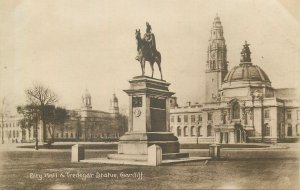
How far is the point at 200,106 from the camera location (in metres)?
60.7

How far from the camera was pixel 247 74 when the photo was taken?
54.2m

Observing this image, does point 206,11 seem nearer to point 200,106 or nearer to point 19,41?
point 19,41

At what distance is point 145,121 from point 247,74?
3997 centimetres

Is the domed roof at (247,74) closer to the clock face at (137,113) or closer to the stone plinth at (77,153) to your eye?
the clock face at (137,113)

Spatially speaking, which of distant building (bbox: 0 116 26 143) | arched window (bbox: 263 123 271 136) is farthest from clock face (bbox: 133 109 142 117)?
arched window (bbox: 263 123 271 136)

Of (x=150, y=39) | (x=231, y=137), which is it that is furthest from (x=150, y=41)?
(x=231, y=137)

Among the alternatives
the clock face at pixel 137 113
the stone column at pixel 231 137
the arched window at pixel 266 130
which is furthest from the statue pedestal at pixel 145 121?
the arched window at pixel 266 130

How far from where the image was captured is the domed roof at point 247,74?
177 ft

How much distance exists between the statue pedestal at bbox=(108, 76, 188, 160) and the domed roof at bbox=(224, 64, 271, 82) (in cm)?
3852

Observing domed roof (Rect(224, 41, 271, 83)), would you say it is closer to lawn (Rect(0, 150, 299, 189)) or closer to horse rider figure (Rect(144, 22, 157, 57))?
horse rider figure (Rect(144, 22, 157, 57))

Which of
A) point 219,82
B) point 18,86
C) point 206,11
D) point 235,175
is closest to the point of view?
point 235,175

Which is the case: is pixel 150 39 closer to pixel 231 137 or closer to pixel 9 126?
pixel 9 126

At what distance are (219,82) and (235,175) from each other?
46.5 metres

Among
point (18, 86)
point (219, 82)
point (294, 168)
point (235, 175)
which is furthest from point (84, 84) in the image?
point (219, 82)
